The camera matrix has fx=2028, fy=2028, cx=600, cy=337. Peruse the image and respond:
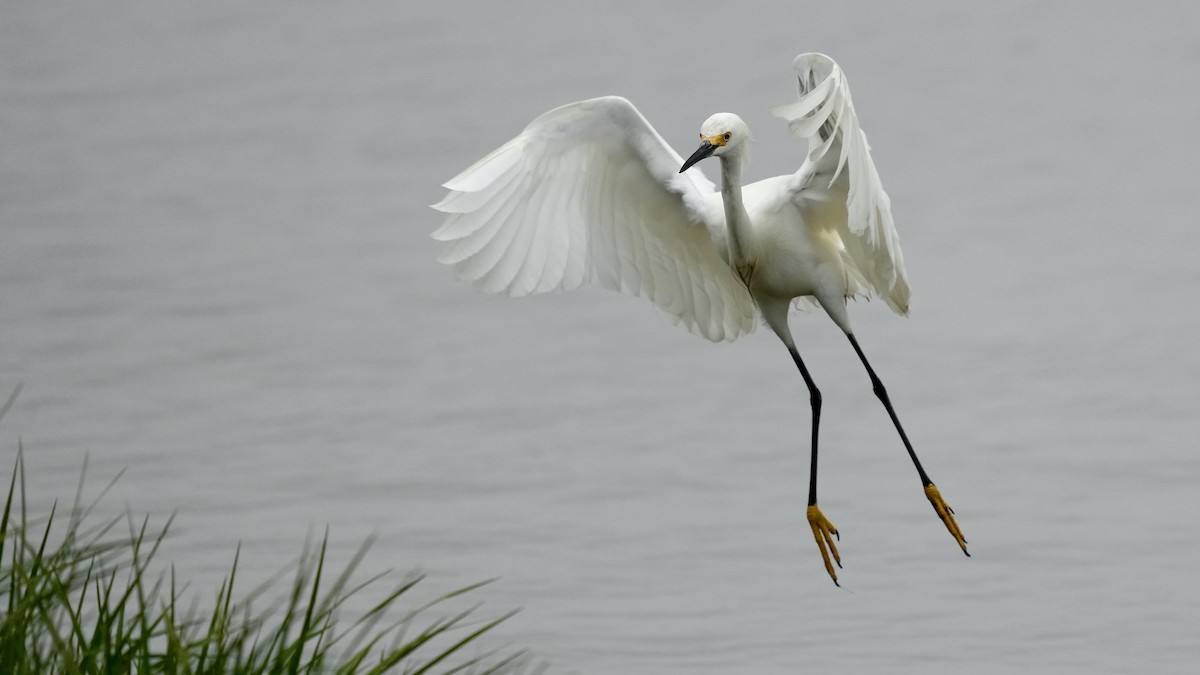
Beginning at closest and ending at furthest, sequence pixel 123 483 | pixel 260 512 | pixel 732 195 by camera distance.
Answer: pixel 732 195 < pixel 260 512 < pixel 123 483

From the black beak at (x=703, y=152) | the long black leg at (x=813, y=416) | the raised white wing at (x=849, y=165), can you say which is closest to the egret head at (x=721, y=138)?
the black beak at (x=703, y=152)

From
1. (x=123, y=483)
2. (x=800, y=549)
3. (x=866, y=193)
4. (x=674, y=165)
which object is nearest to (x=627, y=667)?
(x=800, y=549)

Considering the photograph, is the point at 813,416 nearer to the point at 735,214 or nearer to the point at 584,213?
the point at 735,214

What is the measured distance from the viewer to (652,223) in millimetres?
6656

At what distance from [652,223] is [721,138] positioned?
0.76 metres

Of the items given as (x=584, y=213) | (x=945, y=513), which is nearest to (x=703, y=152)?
(x=584, y=213)

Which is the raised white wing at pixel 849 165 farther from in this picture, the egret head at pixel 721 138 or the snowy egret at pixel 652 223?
the egret head at pixel 721 138

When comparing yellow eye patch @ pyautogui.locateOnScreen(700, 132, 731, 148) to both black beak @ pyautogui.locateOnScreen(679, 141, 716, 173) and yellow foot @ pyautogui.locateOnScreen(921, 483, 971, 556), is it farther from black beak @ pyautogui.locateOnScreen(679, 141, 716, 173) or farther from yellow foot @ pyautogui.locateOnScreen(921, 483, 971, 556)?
yellow foot @ pyautogui.locateOnScreen(921, 483, 971, 556)

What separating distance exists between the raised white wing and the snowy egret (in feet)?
0.04

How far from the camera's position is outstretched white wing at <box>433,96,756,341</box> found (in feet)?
20.7

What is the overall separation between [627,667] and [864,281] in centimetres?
196

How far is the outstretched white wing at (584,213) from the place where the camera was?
6.30m

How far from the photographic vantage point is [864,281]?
6.65m

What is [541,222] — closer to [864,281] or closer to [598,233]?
[598,233]
